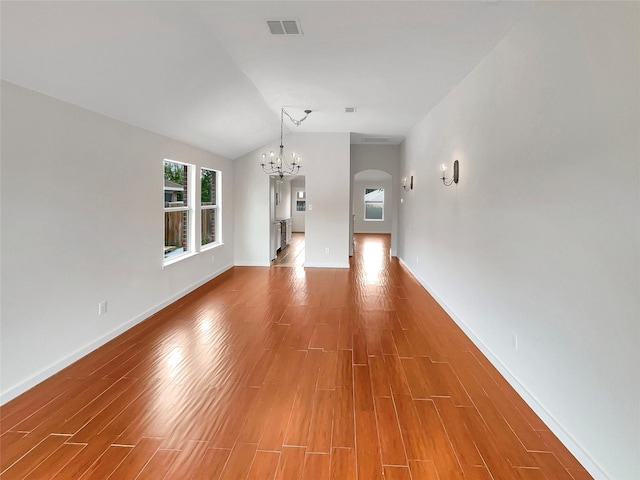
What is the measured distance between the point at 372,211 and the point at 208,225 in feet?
33.0

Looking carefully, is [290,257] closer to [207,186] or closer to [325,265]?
[325,265]

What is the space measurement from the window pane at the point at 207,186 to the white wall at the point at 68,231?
1775 millimetres

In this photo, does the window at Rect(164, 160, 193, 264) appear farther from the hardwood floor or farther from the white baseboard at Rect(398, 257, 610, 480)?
the white baseboard at Rect(398, 257, 610, 480)

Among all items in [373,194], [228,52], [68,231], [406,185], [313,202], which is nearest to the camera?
[68,231]

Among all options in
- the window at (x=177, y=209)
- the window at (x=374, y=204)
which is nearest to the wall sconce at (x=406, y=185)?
the window at (x=177, y=209)

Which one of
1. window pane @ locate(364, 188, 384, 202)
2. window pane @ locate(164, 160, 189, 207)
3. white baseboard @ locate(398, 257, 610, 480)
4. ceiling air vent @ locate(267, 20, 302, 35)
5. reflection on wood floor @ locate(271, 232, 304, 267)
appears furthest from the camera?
window pane @ locate(364, 188, 384, 202)

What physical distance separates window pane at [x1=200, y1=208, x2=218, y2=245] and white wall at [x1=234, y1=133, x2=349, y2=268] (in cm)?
83

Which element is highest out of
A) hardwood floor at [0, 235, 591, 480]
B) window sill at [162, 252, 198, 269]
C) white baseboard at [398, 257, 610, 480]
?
window sill at [162, 252, 198, 269]

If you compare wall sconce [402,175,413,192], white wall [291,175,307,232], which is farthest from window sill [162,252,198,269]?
white wall [291,175,307,232]

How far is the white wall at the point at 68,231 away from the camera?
99.4 inches

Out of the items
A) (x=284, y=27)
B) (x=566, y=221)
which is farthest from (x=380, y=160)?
(x=566, y=221)

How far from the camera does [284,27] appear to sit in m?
2.88

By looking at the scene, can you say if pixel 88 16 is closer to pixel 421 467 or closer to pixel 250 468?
pixel 250 468

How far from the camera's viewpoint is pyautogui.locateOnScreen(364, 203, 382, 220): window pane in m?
15.6
